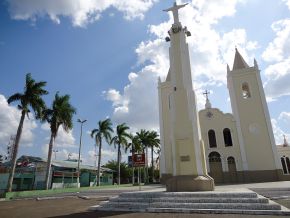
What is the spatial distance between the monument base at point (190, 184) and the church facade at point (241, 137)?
18.3 m

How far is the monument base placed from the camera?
12.3 metres

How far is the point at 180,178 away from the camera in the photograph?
42.2 feet

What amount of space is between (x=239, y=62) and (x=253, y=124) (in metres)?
9.62

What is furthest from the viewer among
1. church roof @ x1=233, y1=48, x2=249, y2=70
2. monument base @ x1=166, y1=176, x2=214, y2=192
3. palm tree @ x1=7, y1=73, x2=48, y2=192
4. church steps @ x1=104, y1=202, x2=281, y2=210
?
church roof @ x1=233, y1=48, x2=249, y2=70

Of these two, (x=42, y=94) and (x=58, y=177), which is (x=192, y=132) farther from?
(x=58, y=177)

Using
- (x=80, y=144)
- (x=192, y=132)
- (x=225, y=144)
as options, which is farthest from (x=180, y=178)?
(x=80, y=144)

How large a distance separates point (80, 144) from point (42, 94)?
470 inches

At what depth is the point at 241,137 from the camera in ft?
97.5

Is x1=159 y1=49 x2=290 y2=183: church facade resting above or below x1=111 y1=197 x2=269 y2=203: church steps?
above

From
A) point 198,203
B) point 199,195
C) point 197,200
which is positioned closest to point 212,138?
point 199,195

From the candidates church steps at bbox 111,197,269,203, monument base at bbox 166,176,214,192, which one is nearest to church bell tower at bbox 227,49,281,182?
monument base at bbox 166,176,214,192

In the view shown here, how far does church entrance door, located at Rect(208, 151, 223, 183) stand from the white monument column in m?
17.5

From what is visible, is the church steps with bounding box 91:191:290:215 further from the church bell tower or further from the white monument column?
the church bell tower

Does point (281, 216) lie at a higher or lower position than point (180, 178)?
lower
